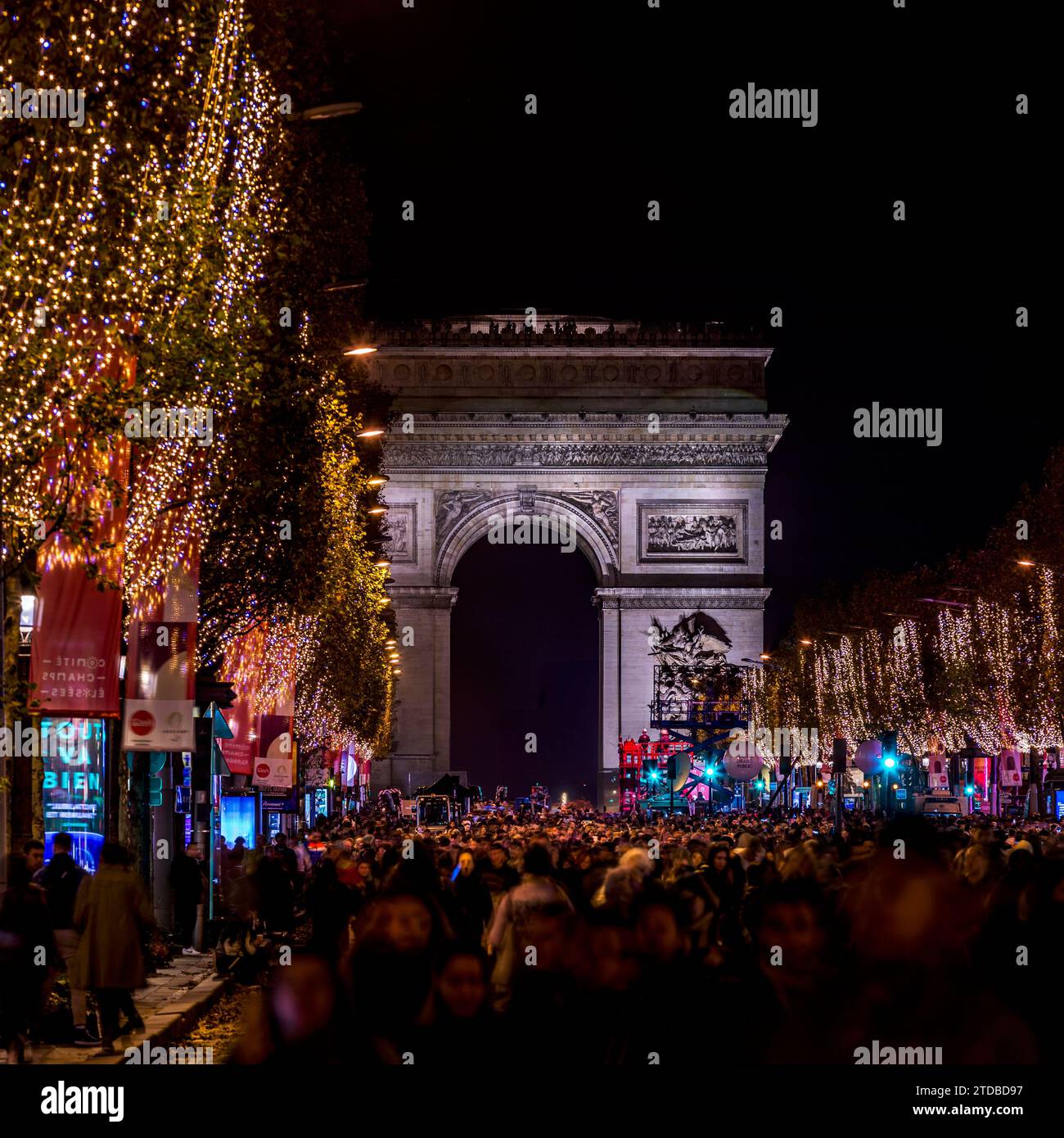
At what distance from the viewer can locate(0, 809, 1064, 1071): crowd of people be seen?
6805 millimetres

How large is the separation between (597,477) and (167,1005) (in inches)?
2871

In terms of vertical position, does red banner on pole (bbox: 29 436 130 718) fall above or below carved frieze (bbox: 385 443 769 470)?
below

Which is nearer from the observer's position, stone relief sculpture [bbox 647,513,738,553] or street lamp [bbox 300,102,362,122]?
street lamp [bbox 300,102,362,122]

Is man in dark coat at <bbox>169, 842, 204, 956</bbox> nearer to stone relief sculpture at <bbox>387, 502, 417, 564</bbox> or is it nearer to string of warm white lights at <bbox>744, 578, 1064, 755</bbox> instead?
string of warm white lights at <bbox>744, 578, 1064, 755</bbox>

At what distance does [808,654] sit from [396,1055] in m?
84.1

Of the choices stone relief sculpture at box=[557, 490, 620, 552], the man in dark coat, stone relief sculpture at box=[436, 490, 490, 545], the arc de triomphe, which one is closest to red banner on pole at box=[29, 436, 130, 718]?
the man in dark coat

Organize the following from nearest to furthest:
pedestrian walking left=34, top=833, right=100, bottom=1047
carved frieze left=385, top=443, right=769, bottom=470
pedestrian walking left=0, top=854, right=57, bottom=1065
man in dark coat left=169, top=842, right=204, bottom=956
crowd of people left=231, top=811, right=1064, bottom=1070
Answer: crowd of people left=231, top=811, right=1064, bottom=1070 → pedestrian walking left=0, top=854, right=57, bottom=1065 → pedestrian walking left=34, top=833, right=100, bottom=1047 → man in dark coat left=169, top=842, right=204, bottom=956 → carved frieze left=385, top=443, right=769, bottom=470

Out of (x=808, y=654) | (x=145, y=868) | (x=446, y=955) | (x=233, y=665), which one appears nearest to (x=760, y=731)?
(x=808, y=654)

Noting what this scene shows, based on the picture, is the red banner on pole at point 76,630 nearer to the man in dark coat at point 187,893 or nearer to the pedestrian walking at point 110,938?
the pedestrian walking at point 110,938

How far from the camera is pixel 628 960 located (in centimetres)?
1035

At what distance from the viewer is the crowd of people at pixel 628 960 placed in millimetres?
6805

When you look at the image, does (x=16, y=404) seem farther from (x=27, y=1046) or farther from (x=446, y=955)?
(x=446, y=955)

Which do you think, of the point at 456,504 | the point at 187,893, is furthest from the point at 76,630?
the point at 456,504

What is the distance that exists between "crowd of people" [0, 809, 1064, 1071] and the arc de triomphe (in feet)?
232
